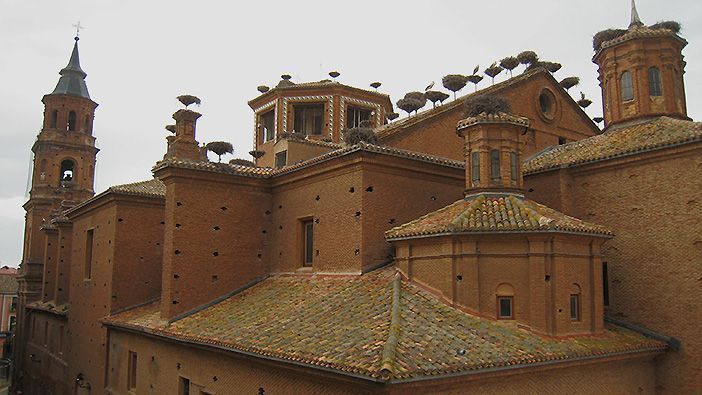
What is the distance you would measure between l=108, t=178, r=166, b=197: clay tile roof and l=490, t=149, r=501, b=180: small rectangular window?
12.3m

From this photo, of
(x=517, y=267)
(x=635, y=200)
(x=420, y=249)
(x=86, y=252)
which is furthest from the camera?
(x=86, y=252)

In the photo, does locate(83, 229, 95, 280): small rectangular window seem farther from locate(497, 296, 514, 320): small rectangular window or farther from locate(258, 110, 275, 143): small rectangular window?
locate(497, 296, 514, 320): small rectangular window

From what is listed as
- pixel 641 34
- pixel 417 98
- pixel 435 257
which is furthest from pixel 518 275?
pixel 417 98

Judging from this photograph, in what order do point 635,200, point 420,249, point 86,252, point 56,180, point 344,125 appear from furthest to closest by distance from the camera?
1. point 56,180
2. point 344,125
3. point 86,252
4. point 635,200
5. point 420,249

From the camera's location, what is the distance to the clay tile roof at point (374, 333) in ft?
32.7

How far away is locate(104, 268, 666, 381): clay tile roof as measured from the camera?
9977 mm

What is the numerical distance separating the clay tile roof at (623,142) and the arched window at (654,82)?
2.74 feet

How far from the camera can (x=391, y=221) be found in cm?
1577

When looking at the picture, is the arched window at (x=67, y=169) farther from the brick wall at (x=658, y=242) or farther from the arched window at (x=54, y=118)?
the brick wall at (x=658, y=242)

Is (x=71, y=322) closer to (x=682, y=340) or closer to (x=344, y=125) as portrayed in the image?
(x=344, y=125)

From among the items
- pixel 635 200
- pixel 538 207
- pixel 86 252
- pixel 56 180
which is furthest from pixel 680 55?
pixel 56 180

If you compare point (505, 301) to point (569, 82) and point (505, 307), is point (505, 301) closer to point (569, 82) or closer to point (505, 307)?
point (505, 307)

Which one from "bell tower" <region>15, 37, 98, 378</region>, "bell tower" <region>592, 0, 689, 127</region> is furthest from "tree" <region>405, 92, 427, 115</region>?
"bell tower" <region>15, 37, 98, 378</region>

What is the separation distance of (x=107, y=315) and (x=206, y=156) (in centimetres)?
636
